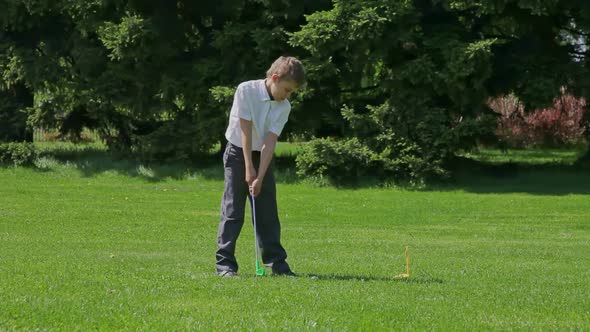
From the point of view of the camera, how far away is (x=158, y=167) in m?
33.4

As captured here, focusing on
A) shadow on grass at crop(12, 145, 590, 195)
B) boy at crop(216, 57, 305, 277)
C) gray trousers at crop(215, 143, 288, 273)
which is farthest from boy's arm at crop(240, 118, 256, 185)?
shadow on grass at crop(12, 145, 590, 195)

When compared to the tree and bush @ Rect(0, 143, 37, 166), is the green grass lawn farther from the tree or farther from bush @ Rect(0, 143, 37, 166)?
bush @ Rect(0, 143, 37, 166)

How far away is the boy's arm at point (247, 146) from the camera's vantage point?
10.4 m

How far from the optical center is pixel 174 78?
3181 centimetres

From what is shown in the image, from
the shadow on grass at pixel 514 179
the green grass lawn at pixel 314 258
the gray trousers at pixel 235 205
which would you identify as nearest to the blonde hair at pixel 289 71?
the gray trousers at pixel 235 205

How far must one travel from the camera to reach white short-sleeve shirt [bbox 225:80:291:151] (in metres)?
10.4

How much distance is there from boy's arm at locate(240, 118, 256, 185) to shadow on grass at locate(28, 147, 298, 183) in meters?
20.9

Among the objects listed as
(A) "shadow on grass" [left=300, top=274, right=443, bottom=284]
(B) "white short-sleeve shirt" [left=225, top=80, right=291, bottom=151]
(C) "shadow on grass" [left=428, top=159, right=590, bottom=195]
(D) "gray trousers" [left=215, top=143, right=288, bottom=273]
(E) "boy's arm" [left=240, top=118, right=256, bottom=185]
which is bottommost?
(C) "shadow on grass" [left=428, top=159, right=590, bottom=195]

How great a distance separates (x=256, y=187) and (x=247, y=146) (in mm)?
402

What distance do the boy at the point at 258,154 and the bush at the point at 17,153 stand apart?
26.4 m

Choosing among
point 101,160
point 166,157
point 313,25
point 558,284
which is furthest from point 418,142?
point 558,284

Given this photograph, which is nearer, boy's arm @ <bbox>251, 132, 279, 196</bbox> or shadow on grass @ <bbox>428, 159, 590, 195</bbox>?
boy's arm @ <bbox>251, 132, 279, 196</bbox>

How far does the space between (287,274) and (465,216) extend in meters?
12.6

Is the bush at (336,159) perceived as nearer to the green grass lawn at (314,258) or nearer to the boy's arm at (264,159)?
the green grass lawn at (314,258)
